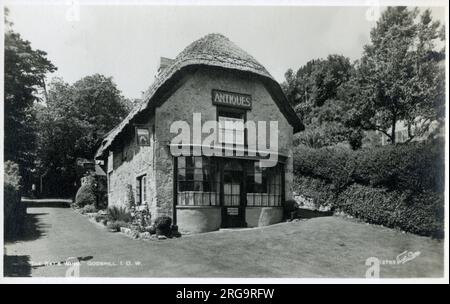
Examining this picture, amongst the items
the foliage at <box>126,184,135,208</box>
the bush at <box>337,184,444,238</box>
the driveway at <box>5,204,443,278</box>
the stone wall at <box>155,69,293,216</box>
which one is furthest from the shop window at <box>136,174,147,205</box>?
the bush at <box>337,184,444,238</box>

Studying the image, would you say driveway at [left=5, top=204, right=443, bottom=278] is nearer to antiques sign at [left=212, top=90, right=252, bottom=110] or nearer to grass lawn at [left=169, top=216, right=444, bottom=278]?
grass lawn at [left=169, top=216, right=444, bottom=278]

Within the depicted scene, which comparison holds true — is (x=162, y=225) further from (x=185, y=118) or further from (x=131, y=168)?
(x=131, y=168)

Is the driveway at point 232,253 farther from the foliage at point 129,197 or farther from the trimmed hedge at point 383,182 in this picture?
the foliage at point 129,197

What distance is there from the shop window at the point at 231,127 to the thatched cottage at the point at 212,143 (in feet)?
0.11

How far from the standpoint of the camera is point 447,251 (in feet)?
23.7

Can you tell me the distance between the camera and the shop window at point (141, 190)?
12672 mm

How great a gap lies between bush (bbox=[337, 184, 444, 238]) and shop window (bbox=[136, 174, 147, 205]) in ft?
23.5

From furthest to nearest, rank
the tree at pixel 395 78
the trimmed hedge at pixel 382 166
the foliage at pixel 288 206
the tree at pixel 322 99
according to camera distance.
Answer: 1. the tree at pixel 322 99
2. the foliage at pixel 288 206
3. the tree at pixel 395 78
4. the trimmed hedge at pixel 382 166

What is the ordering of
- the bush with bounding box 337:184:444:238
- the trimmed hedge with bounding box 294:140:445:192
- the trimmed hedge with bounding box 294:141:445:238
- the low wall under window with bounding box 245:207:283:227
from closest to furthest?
the trimmed hedge with bounding box 294:140:445:192 < the trimmed hedge with bounding box 294:141:445:238 < the bush with bounding box 337:184:444:238 < the low wall under window with bounding box 245:207:283:227

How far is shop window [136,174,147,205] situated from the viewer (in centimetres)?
1267

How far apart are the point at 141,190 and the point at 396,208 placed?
8333 mm

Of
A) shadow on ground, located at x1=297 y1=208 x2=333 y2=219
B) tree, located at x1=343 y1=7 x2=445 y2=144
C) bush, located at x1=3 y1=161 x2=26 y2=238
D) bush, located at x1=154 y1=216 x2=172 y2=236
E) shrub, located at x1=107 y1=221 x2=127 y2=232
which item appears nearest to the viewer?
bush, located at x1=3 y1=161 x2=26 y2=238

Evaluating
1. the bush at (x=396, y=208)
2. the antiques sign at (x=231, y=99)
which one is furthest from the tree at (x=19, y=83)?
the bush at (x=396, y=208)
